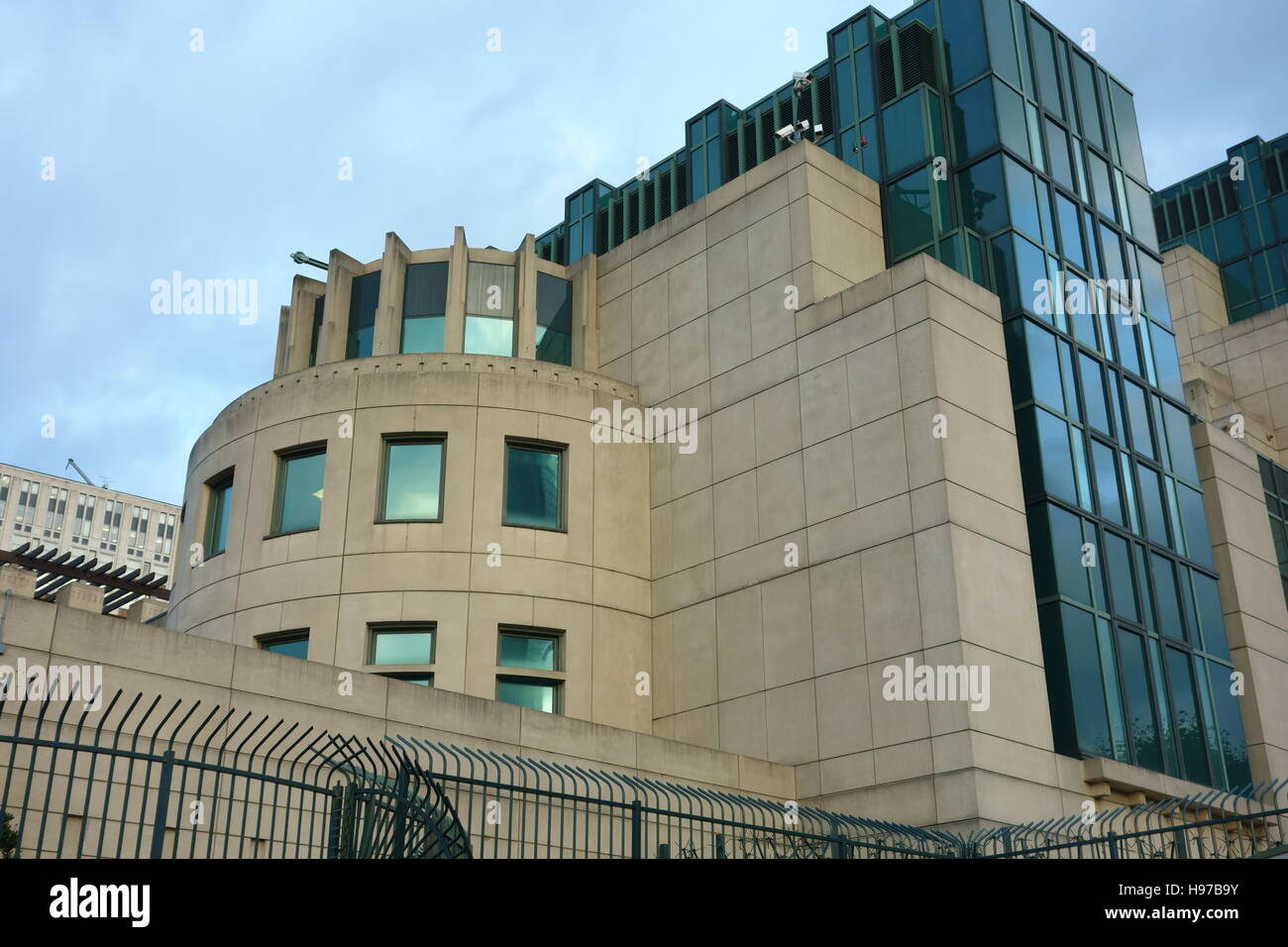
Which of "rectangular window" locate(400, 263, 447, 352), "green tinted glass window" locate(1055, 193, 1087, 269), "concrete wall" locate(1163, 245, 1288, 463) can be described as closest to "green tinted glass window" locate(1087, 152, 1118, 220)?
"green tinted glass window" locate(1055, 193, 1087, 269)

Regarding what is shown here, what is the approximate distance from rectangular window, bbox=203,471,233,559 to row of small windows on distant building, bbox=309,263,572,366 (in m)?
4.39

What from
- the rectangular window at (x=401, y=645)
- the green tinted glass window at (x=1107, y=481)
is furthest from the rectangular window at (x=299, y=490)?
the green tinted glass window at (x=1107, y=481)

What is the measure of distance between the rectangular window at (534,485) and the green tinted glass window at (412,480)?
5.31 feet

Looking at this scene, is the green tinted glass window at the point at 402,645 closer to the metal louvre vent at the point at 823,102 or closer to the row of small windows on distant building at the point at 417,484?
the row of small windows on distant building at the point at 417,484

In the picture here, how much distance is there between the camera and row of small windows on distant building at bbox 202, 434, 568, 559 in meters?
30.3

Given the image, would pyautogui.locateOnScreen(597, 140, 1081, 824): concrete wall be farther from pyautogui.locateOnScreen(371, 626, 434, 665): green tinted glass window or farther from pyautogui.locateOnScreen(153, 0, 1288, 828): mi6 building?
pyautogui.locateOnScreen(371, 626, 434, 665): green tinted glass window

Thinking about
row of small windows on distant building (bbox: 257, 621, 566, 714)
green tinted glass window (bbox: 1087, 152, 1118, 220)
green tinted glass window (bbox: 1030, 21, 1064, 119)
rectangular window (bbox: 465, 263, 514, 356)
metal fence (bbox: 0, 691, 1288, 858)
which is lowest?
metal fence (bbox: 0, 691, 1288, 858)

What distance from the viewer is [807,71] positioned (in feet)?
122

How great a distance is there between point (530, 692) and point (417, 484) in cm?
559

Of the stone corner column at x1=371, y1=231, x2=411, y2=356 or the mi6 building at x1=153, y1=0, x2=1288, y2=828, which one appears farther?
the stone corner column at x1=371, y1=231, x2=411, y2=356

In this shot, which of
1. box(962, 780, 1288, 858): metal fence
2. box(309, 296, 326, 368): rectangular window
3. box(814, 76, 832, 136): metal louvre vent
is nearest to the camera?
box(962, 780, 1288, 858): metal fence

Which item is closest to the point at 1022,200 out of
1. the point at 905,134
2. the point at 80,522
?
the point at 905,134
